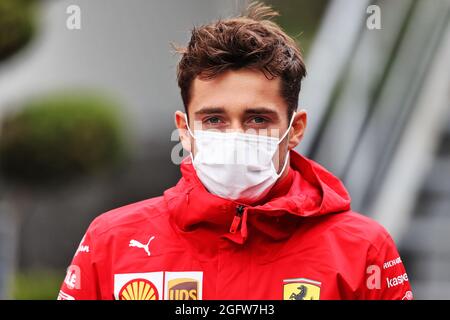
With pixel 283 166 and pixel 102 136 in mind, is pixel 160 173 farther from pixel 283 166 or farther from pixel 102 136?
pixel 283 166

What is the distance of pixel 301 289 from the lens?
265 cm

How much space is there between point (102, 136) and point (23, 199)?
1.27m

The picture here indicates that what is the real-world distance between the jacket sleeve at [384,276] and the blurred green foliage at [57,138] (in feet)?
17.6

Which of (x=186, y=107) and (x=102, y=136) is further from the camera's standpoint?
(x=102, y=136)

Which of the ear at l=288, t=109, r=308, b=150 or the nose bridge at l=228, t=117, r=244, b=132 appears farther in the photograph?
the ear at l=288, t=109, r=308, b=150

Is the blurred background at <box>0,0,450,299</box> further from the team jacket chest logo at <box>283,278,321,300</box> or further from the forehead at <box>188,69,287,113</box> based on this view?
the team jacket chest logo at <box>283,278,321,300</box>

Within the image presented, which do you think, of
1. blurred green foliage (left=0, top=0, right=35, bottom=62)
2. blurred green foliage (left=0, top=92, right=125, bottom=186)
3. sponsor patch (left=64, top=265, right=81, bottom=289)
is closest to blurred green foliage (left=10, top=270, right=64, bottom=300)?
blurred green foliage (left=0, top=92, right=125, bottom=186)

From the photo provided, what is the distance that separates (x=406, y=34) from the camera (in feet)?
21.7

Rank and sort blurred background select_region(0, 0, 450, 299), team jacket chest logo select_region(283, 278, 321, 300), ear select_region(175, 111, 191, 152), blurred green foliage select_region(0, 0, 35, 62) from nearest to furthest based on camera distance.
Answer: team jacket chest logo select_region(283, 278, 321, 300), ear select_region(175, 111, 191, 152), blurred background select_region(0, 0, 450, 299), blurred green foliage select_region(0, 0, 35, 62)

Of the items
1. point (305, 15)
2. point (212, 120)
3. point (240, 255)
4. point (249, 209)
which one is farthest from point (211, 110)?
point (305, 15)

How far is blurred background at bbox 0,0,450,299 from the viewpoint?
6.34 meters

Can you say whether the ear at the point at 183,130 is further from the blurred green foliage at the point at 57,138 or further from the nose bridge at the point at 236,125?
the blurred green foliage at the point at 57,138
